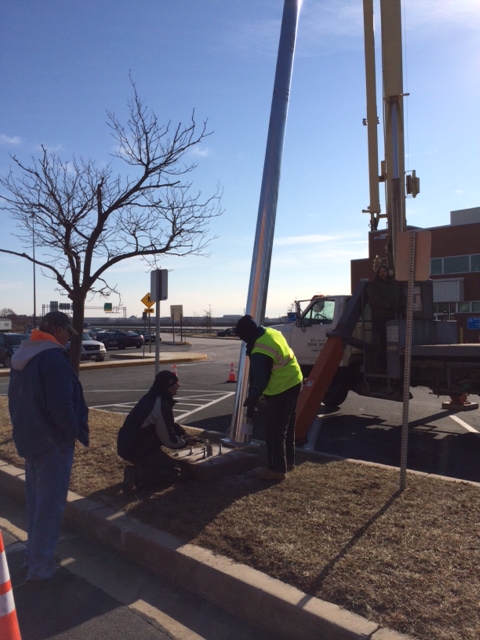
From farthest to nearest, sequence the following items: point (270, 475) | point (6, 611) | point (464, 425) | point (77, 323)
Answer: point (464, 425) → point (77, 323) → point (270, 475) → point (6, 611)

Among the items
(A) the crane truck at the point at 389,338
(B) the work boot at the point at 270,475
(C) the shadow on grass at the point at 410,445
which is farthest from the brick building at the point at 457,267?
(B) the work boot at the point at 270,475

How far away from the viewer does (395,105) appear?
11.5 metres

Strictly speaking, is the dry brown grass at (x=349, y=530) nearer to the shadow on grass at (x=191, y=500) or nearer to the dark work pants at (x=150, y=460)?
the shadow on grass at (x=191, y=500)

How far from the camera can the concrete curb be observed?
337 centimetres

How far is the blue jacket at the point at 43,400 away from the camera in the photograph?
4.18m

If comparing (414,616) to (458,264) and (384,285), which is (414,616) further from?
(458,264)

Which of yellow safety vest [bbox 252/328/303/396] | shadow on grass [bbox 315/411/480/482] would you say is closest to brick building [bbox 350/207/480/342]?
shadow on grass [bbox 315/411/480/482]

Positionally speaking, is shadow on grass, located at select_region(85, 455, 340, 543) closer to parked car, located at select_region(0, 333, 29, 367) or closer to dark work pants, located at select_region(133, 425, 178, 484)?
dark work pants, located at select_region(133, 425, 178, 484)

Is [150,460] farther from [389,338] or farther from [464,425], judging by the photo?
[464,425]

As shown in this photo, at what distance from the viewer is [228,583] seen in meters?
3.94

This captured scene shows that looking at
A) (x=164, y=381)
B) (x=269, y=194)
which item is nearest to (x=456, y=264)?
(x=269, y=194)

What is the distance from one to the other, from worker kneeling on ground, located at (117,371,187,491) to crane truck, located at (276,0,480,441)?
10.2 feet

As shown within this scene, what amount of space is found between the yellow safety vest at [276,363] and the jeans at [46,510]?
2.30 meters

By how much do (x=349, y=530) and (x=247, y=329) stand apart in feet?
7.56
